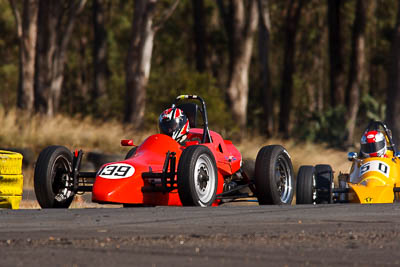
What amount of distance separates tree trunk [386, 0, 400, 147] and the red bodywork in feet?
45.8

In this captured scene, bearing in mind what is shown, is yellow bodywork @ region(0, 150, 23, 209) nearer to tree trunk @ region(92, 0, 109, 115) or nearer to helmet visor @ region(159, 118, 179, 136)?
helmet visor @ region(159, 118, 179, 136)

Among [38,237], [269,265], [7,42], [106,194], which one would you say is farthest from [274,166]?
[7,42]

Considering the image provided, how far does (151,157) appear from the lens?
12344 mm

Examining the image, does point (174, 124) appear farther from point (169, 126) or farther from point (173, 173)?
point (173, 173)

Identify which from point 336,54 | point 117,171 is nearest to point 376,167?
point 117,171

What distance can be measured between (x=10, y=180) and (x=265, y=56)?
89.0ft

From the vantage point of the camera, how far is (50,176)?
38.7 ft

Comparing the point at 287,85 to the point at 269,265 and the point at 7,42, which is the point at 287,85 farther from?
the point at 269,265

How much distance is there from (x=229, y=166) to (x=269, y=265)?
22.6 ft

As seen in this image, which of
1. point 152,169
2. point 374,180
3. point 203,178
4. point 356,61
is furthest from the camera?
point 356,61

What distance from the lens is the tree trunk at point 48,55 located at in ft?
110

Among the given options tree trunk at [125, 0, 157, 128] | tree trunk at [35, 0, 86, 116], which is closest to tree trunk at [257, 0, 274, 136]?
tree trunk at [35, 0, 86, 116]

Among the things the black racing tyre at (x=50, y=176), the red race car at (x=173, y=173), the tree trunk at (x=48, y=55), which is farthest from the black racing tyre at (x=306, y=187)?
the tree trunk at (x=48, y=55)

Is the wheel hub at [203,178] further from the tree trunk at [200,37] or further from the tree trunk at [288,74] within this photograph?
the tree trunk at [288,74]
